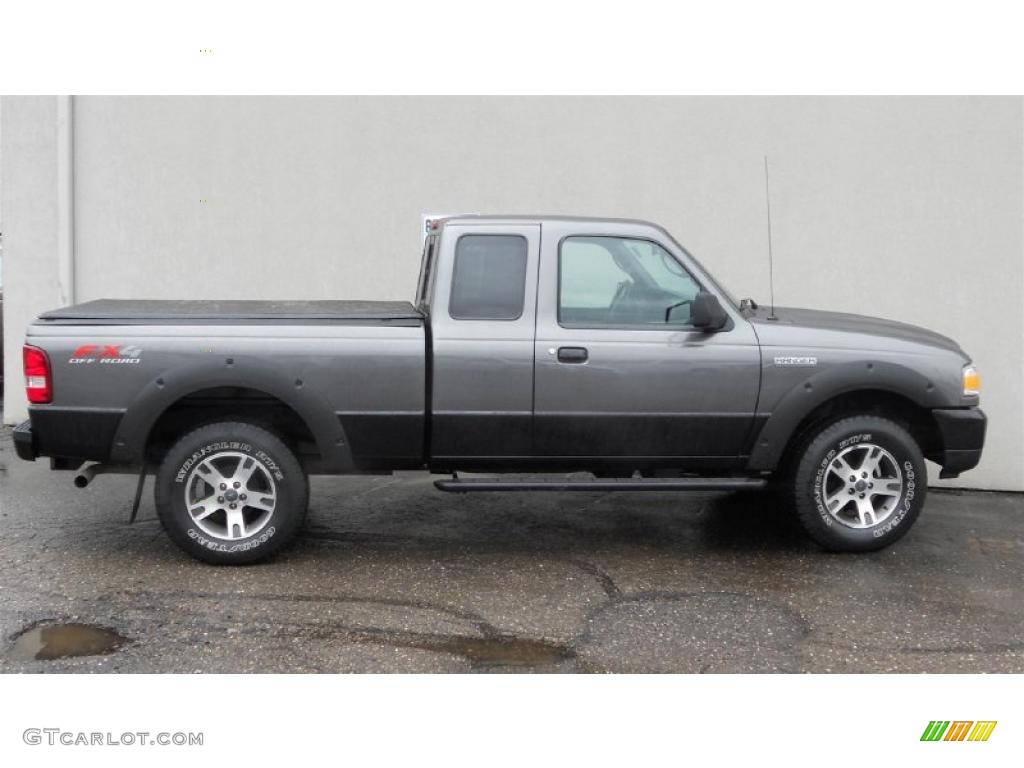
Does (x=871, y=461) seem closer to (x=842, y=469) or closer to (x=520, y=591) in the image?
(x=842, y=469)

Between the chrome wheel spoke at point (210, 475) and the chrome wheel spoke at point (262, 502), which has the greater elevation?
the chrome wheel spoke at point (210, 475)

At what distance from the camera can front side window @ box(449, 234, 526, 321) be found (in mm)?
5676

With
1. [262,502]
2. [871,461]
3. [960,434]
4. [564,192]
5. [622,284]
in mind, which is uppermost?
[564,192]

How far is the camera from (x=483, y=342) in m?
5.60

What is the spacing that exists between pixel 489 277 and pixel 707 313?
1163mm

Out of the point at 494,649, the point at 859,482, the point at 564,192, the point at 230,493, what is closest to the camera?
the point at 494,649

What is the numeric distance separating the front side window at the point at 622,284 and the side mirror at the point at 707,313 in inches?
4.5

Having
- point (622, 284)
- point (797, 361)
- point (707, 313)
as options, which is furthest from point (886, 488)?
point (622, 284)

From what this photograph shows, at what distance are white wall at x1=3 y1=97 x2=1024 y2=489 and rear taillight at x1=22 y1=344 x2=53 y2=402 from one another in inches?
128

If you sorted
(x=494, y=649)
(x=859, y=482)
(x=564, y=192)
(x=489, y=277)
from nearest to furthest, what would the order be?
(x=494, y=649), (x=489, y=277), (x=859, y=482), (x=564, y=192)

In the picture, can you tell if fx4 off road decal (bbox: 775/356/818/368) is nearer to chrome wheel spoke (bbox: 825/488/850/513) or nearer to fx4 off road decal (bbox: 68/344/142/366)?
chrome wheel spoke (bbox: 825/488/850/513)

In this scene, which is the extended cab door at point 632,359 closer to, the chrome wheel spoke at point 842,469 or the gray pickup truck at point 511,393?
the gray pickup truck at point 511,393

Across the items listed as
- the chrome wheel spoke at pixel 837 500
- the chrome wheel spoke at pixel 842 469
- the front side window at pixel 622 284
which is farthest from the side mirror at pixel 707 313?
the chrome wheel spoke at pixel 837 500

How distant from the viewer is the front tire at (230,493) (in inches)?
216
